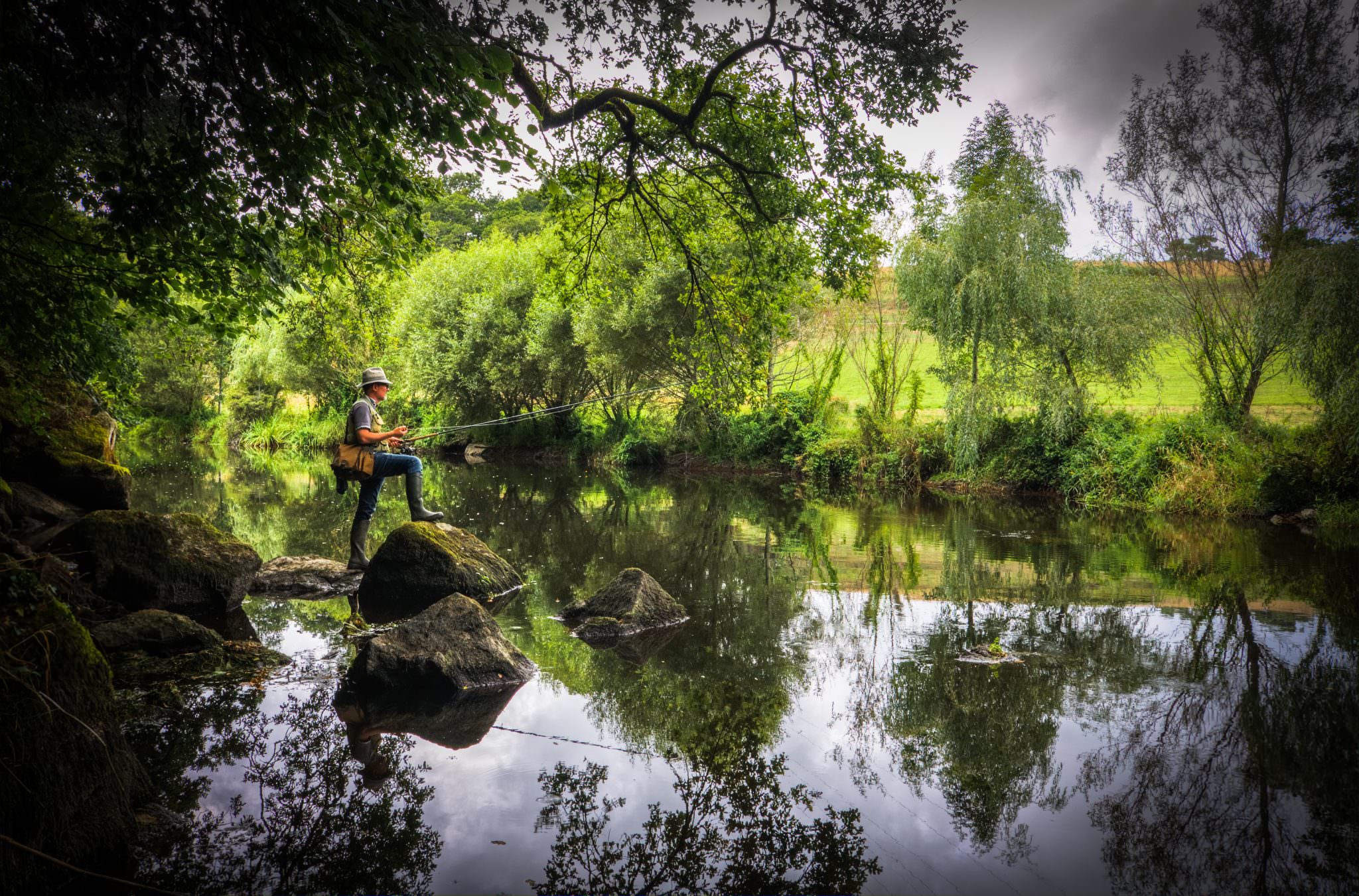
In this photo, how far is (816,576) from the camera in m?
12.2

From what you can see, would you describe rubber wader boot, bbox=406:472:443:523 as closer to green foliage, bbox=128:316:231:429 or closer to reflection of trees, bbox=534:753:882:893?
reflection of trees, bbox=534:753:882:893

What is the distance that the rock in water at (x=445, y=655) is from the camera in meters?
6.88

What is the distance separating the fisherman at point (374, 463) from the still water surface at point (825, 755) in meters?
1.77

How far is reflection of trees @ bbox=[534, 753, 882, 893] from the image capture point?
4.11m

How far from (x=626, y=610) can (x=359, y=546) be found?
4794mm

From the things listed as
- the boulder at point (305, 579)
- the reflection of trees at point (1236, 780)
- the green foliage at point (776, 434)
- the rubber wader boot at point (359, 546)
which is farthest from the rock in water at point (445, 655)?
the green foliage at point (776, 434)

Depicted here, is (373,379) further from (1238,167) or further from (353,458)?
(1238,167)

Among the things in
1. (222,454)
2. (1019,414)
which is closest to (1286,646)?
(1019,414)

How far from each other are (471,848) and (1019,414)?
24.2 metres

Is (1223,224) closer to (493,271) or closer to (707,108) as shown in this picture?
(707,108)

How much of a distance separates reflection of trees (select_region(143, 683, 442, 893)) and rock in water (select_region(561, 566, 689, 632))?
3320 mm

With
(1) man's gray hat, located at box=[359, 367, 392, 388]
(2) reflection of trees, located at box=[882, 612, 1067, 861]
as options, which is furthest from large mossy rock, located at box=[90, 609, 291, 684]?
(2) reflection of trees, located at box=[882, 612, 1067, 861]

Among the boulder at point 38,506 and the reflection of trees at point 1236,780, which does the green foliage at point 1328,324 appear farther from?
the boulder at point 38,506

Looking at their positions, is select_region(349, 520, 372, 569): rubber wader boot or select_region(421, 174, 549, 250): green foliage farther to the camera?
select_region(421, 174, 549, 250): green foliage
